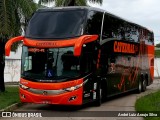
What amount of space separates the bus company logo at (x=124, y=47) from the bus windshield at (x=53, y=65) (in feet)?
14.3

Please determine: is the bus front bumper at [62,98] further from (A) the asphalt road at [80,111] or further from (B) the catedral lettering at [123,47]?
(B) the catedral lettering at [123,47]

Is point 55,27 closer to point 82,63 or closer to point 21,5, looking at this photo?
point 82,63

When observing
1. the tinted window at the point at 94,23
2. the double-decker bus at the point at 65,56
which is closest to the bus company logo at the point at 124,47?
the double-decker bus at the point at 65,56

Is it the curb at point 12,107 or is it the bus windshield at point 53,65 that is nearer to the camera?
the curb at point 12,107

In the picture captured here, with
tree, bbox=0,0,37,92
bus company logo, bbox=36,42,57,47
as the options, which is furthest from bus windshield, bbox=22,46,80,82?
tree, bbox=0,0,37,92

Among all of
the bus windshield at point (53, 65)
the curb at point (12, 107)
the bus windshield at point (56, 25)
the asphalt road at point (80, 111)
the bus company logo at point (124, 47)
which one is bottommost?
the asphalt road at point (80, 111)

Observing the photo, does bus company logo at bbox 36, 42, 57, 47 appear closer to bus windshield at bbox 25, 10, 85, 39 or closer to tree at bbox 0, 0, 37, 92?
bus windshield at bbox 25, 10, 85, 39

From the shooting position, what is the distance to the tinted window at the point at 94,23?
17078 mm

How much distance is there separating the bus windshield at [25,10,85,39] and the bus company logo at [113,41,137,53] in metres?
3.83

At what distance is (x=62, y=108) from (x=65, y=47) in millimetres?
2862

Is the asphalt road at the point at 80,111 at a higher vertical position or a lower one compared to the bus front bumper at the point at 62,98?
lower

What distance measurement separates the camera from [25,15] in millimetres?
22594

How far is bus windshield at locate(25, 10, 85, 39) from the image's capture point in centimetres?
1661

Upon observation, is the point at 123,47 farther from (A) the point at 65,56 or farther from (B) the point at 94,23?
(A) the point at 65,56
